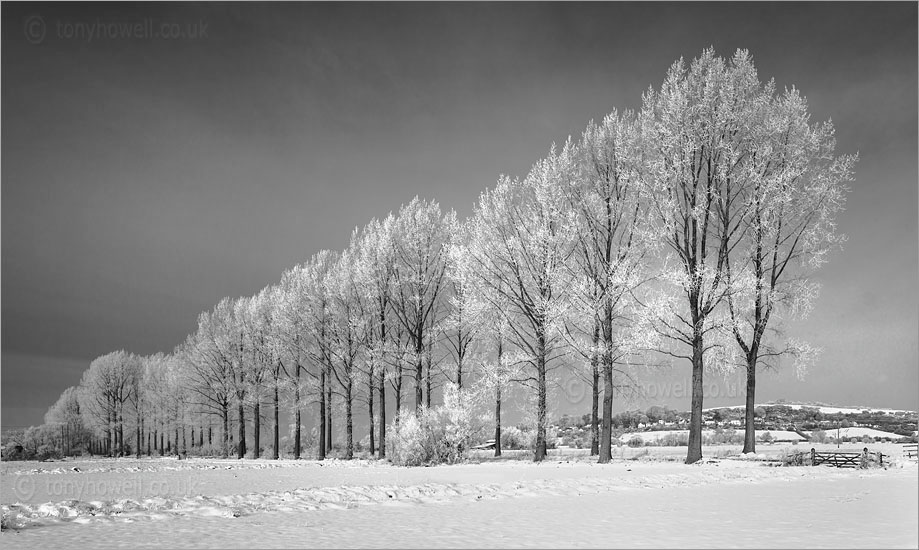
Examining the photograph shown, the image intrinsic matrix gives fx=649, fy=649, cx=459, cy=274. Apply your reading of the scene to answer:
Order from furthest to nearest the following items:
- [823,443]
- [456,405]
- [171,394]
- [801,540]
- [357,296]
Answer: [171,394] < [357,296] < [823,443] < [456,405] < [801,540]

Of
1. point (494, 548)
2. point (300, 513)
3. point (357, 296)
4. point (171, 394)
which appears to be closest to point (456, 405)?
point (357, 296)

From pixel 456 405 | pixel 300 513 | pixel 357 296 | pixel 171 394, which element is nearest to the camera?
pixel 300 513

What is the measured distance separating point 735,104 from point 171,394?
5974 cm

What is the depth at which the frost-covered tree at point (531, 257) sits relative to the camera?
27828 mm

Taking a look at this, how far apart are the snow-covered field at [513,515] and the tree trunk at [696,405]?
217 inches

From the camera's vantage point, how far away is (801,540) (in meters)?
7.31

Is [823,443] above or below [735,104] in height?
below

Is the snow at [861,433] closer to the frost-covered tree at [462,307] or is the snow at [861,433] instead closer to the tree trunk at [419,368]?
the frost-covered tree at [462,307]

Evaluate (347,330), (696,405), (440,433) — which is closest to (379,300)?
(347,330)

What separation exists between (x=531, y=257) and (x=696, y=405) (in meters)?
9.53

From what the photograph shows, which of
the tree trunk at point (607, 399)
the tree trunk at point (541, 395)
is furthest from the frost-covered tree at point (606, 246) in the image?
the tree trunk at point (541, 395)

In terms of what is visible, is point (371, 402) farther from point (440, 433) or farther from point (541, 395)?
point (541, 395)

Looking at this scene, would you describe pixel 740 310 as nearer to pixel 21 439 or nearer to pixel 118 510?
pixel 118 510

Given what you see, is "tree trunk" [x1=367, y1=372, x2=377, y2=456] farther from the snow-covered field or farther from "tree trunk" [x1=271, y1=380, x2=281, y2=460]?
the snow-covered field
